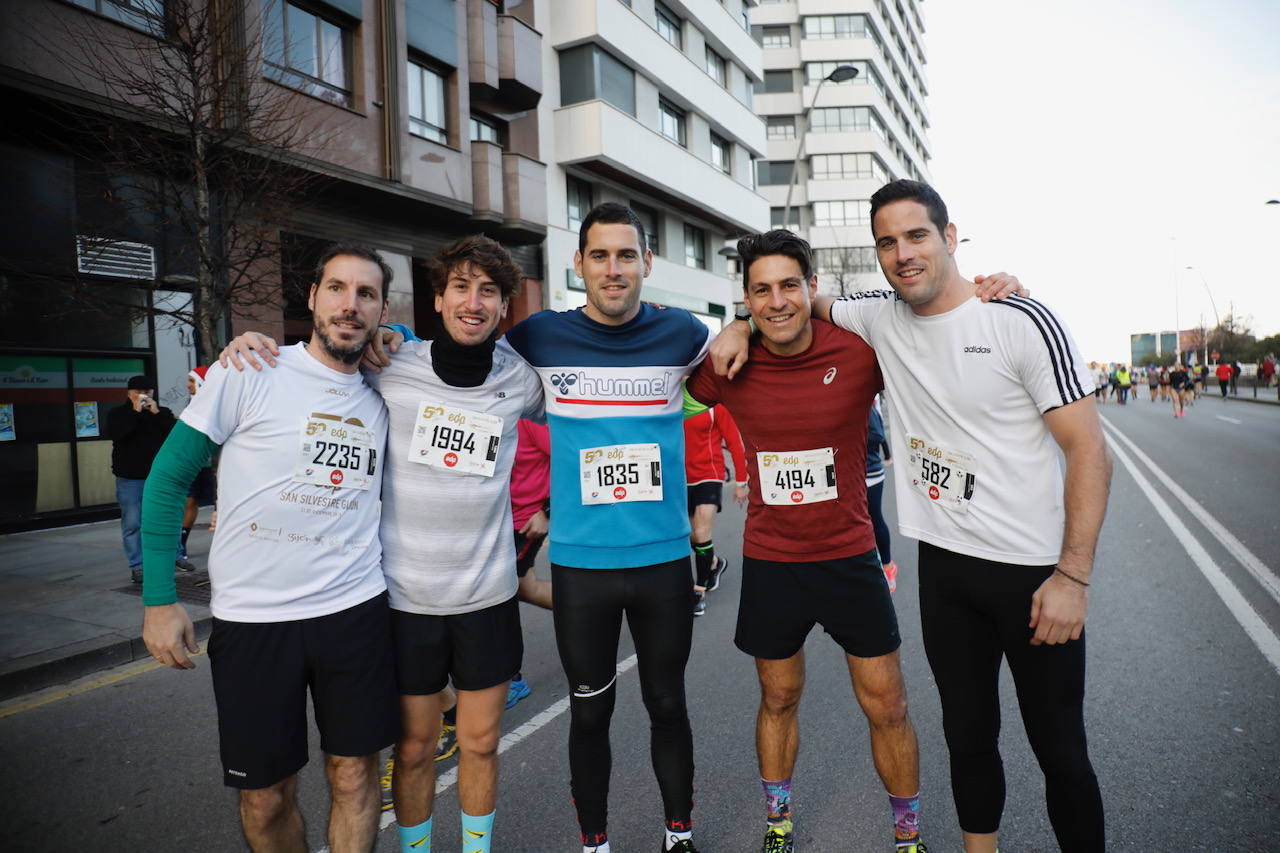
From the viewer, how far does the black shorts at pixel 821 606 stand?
2.80 metres

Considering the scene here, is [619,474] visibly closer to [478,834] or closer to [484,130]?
[478,834]

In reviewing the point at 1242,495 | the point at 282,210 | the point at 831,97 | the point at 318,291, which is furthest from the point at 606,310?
the point at 831,97

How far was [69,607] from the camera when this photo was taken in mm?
6383

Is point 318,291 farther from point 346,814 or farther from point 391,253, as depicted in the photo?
point 391,253

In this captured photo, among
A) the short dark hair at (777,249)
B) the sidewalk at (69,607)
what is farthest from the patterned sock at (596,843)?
the sidewalk at (69,607)

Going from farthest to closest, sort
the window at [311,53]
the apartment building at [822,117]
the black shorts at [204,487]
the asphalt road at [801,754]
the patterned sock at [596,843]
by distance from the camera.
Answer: the apartment building at [822,117] < the window at [311,53] < the black shorts at [204,487] < the asphalt road at [801,754] < the patterned sock at [596,843]

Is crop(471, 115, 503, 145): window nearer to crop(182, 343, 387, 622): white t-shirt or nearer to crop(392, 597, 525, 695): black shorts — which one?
crop(182, 343, 387, 622): white t-shirt

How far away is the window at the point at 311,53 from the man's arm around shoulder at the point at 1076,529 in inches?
477

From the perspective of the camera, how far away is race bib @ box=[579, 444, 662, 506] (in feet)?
9.20

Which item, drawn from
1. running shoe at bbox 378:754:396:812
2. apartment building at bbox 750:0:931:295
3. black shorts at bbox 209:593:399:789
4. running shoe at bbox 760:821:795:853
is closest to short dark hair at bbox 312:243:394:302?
black shorts at bbox 209:593:399:789

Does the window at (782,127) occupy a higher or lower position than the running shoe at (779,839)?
higher

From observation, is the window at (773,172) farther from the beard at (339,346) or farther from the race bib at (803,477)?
the beard at (339,346)

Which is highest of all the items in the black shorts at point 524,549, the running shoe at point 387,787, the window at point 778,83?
the window at point 778,83

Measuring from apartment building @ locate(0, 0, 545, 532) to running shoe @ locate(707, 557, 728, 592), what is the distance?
5530 mm
